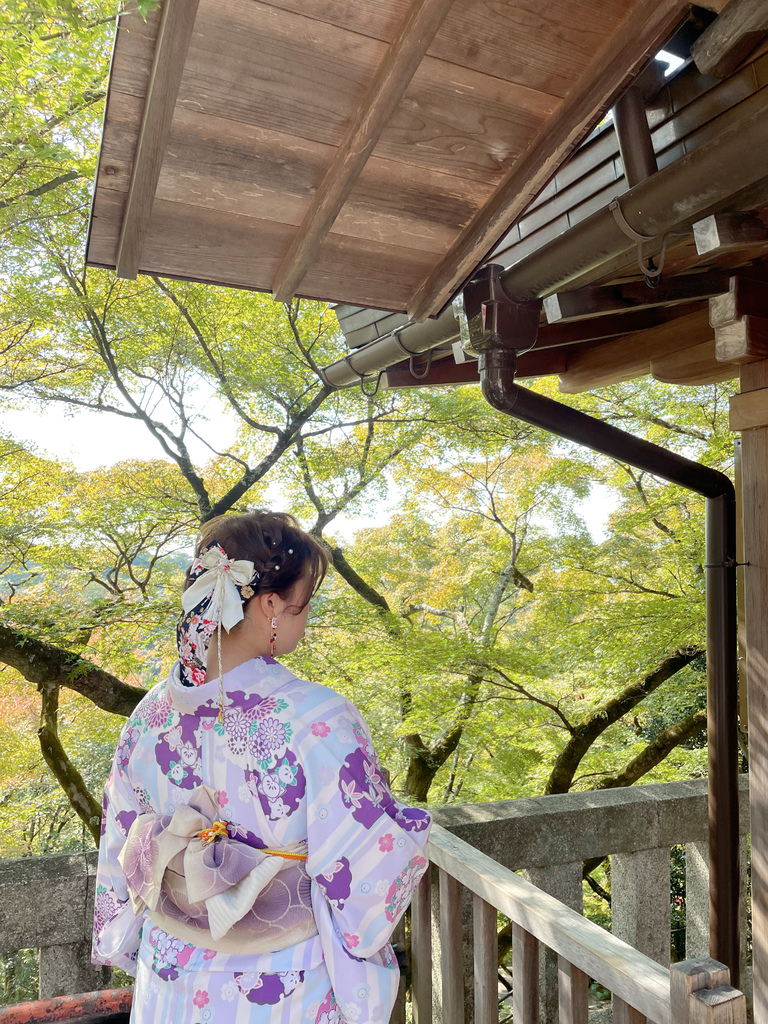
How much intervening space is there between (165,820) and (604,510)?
21.4 ft

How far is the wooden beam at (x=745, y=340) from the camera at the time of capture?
6.06 ft

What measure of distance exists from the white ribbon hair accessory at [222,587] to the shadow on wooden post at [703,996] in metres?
0.91

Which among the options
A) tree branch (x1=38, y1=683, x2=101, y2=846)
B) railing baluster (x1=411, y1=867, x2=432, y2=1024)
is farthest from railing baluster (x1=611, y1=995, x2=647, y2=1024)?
tree branch (x1=38, y1=683, x2=101, y2=846)

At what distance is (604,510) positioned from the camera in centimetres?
724

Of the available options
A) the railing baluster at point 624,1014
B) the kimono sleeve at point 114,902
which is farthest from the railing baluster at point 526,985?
the kimono sleeve at point 114,902

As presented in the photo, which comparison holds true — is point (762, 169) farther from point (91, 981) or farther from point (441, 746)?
point (441, 746)

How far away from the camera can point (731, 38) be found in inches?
50.2

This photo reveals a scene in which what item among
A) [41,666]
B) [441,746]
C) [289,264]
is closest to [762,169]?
[289,264]

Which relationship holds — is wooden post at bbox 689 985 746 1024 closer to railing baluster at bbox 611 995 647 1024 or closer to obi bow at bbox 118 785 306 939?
railing baluster at bbox 611 995 647 1024

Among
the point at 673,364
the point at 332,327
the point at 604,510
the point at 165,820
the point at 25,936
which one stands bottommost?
the point at 25,936

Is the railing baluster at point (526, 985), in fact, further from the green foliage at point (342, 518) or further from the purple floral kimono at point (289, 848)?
the green foliage at point (342, 518)

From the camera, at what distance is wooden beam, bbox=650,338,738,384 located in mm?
2377

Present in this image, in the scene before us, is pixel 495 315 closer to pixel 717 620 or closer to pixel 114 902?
pixel 717 620

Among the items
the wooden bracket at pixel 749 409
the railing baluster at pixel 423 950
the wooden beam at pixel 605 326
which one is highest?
the wooden beam at pixel 605 326
